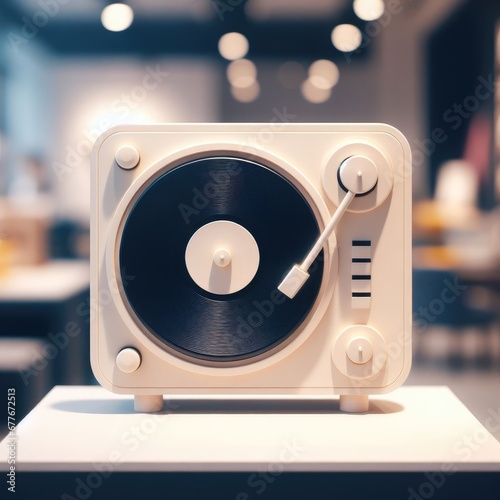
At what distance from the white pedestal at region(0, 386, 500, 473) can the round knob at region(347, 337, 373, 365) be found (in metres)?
0.07

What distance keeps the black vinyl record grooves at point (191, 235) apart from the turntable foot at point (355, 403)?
0.38ft

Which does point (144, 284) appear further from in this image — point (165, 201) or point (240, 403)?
point (240, 403)

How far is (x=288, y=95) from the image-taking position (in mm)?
993

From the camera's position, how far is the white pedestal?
1.97 ft

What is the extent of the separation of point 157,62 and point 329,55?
262 mm

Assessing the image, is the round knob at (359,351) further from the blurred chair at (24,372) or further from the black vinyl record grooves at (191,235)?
the blurred chair at (24,372)

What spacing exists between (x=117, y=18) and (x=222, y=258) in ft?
1.66

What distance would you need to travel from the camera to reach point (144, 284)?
72 cm

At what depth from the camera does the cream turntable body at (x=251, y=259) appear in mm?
721
